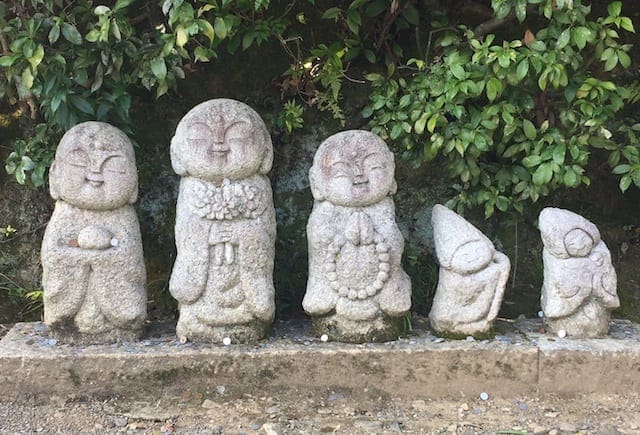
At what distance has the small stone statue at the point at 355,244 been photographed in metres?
3.51

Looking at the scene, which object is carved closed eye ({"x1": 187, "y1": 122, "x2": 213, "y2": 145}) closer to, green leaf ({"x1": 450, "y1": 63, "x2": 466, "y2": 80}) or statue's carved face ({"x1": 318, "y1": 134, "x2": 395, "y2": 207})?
statue's carved face ({"x1": 318, "y1": 134, "x2": 395, "y2": 207})

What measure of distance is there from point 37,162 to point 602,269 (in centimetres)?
319

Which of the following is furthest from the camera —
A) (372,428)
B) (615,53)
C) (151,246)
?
(151,246)

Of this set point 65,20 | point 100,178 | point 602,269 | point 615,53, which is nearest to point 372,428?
point 602,269

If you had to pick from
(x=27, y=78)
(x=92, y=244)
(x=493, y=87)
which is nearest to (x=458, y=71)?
(x=493, y=87)

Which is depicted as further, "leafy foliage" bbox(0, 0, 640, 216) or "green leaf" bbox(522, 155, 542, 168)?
"green leaf" bbox(522, 155, 542, 168)

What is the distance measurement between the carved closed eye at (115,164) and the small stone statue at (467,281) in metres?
1.71

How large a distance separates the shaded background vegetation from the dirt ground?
0.88 metres

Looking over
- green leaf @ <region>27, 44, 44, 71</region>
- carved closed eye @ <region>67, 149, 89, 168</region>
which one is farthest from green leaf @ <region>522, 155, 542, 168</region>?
green leaf @ <region>27, 44, 44, 71</region>

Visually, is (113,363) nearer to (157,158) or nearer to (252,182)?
(252,182)

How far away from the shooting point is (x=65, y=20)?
11.9 feet

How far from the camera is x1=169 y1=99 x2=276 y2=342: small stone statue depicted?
3.46 m

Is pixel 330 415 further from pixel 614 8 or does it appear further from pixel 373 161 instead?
pixel 614 8

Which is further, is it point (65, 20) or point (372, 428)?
point (65, 20)
